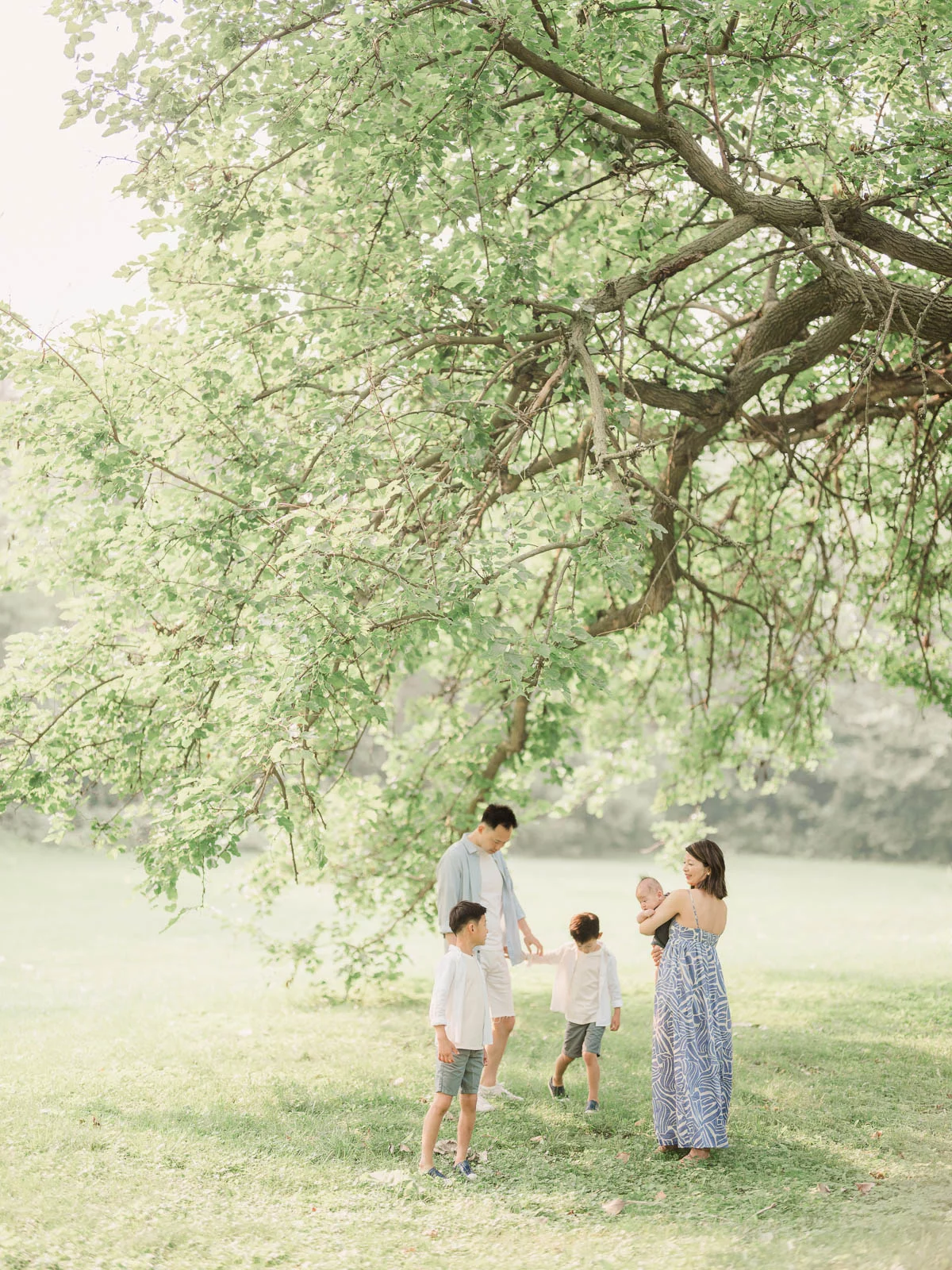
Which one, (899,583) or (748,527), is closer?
(748,527)

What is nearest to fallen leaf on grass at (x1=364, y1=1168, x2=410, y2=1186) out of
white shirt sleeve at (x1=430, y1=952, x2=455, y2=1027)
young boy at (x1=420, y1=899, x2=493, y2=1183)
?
young boy at (x1=420, y1=899, x2=493, y2=1183)

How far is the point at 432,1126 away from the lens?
5902mm

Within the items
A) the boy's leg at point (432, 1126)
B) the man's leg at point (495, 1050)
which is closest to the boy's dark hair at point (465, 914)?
the boy's leg at point (432, 1126)

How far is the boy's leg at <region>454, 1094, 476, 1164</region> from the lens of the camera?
19.6 feet

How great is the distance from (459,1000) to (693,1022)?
1290mm

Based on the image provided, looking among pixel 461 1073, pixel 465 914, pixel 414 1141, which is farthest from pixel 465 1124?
pixel 465 914

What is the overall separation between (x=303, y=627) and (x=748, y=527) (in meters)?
6.41

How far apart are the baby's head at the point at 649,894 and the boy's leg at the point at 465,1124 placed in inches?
56.0

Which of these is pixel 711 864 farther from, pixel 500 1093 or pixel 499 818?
pixel 500 1093

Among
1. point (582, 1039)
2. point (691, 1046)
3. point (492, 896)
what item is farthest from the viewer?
point (582, 1039)

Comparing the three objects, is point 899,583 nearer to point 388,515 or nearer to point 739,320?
point 739,320

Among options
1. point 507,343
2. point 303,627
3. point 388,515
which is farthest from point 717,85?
point 303,627

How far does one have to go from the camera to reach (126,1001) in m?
13.1

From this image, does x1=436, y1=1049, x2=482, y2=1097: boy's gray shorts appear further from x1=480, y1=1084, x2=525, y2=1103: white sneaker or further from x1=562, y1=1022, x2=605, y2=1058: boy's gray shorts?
x1=480, y1=1084, x2=525, y2=1103: white sneaker
